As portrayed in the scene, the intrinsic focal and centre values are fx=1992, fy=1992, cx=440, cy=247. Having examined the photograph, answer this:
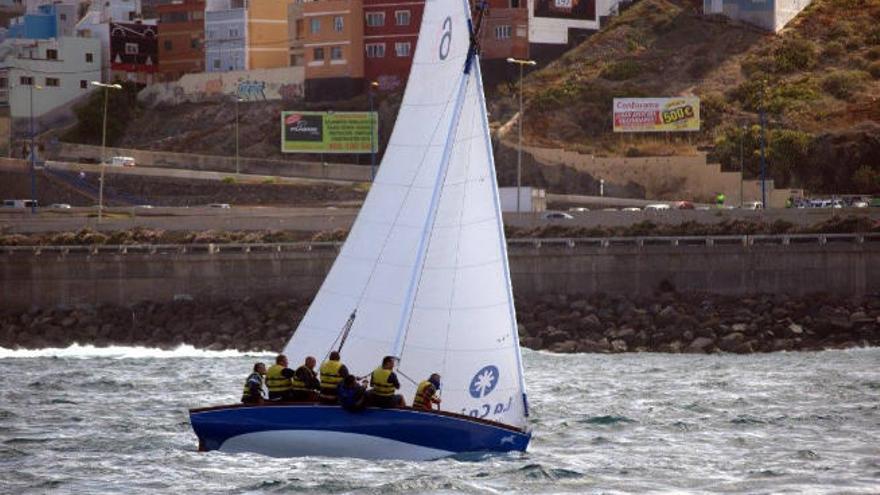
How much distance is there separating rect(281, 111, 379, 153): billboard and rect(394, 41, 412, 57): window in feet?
22.2

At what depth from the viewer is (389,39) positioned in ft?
395

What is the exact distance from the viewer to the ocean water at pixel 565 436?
108 ft

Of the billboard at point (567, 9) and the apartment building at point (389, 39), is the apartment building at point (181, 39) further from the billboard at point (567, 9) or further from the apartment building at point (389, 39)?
the billboard at point (567, 9)

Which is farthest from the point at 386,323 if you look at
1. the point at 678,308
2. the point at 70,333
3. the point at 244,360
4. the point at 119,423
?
the point at 70,333

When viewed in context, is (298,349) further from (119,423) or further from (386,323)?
(119,423)

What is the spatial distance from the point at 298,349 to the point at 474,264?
12.7 feet

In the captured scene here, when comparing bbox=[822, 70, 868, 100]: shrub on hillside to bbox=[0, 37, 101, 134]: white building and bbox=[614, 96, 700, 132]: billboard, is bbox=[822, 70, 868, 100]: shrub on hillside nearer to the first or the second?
bbox=[614, 96, 700, 132]: billboard

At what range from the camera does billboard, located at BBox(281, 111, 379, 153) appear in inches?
4518

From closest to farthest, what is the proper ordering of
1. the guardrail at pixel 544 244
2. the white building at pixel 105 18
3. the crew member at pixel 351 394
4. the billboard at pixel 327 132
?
the crew member at pixel 351 394
the guardrail at pixel 544 244
the billboard at pixel 327 132
the white building at pixel 105 18

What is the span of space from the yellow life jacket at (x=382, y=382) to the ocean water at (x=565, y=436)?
1.31 m

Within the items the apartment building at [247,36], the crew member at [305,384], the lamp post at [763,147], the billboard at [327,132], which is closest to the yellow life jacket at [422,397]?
the crew member at [305,384]

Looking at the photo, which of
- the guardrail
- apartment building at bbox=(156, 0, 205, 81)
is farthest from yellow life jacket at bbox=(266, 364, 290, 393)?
apartment building at bbox=(156, 0, 205, 81)

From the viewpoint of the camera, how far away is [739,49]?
121 metres

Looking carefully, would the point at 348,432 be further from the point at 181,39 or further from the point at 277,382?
the point at 181,39
